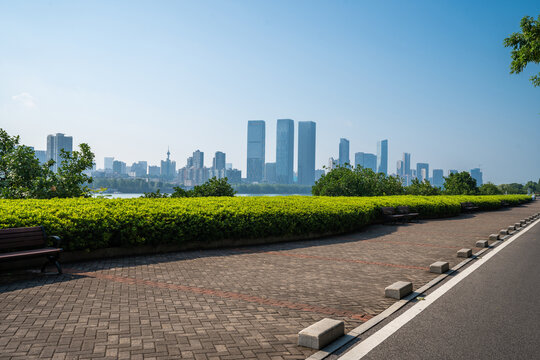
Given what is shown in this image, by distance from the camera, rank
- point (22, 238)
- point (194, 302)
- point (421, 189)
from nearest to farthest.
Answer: point (194, 302) → point (22, 238) → point (421, 189)

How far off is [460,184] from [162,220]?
5746cm

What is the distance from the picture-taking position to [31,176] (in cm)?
1374

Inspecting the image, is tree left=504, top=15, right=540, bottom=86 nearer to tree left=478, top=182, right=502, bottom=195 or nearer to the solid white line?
the solid white line

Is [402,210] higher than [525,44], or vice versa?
[525,44]

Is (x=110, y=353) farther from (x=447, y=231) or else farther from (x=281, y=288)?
(x=447, y=231)

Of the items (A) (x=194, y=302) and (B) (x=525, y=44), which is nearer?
(A) (x=194, y=302)

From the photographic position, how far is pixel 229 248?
33.3 feet

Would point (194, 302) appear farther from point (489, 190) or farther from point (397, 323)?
point (489, 190)

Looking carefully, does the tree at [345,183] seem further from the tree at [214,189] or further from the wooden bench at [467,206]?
the tree at [214,189]

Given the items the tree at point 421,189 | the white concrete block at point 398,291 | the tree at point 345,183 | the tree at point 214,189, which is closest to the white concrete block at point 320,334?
the white concrete block at point 398,291

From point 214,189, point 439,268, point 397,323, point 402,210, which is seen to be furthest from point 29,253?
point 402,210

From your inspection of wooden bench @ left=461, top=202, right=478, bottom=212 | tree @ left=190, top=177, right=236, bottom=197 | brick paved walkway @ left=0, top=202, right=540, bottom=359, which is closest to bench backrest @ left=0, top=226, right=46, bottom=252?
brick paved walkway @ left=0, top=202, right=540, bottom=359

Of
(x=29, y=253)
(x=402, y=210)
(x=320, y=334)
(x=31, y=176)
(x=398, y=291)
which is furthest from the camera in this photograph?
(x=402, y=210)

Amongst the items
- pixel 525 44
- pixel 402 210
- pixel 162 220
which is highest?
pixel 525 44
